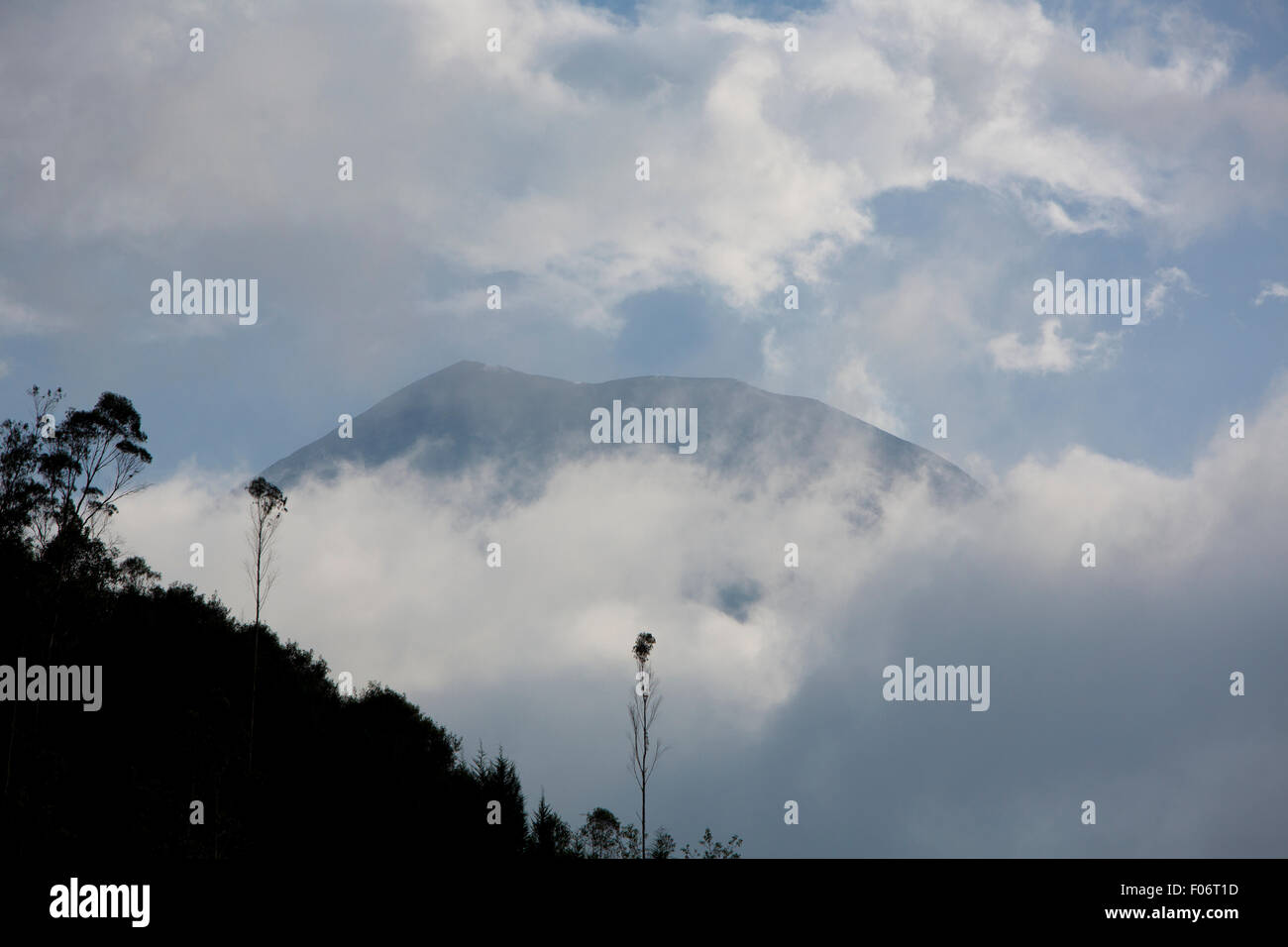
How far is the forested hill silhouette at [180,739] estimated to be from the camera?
124 feet

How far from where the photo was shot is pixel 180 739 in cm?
3950

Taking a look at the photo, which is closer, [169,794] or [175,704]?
[169,794]

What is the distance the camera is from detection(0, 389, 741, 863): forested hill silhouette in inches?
1492
